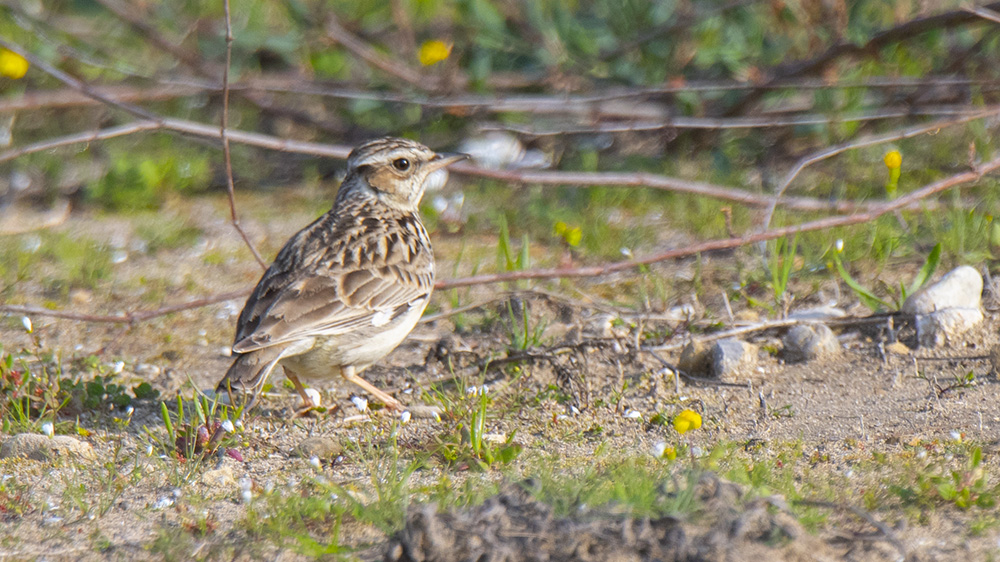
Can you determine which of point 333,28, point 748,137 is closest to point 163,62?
point 333,28

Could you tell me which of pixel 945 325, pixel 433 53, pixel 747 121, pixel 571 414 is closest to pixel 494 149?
pixel 433 53

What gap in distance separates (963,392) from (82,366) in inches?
185

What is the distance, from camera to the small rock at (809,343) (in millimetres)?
5484

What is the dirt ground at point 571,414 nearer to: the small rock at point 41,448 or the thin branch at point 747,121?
the small rock at point 41,448

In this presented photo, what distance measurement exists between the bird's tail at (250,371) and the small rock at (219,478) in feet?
1.39

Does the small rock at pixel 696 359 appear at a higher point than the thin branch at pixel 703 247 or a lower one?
lower

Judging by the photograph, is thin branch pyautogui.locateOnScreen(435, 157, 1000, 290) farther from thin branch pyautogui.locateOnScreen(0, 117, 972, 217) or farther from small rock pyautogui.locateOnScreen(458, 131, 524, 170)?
small rock pyautogui.locateOnScreen(458, 131, 524, 170)

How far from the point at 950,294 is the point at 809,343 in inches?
31.1

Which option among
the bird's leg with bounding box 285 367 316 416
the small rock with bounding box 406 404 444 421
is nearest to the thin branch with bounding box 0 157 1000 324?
the bird's leg with bounding box 285 367 316 416

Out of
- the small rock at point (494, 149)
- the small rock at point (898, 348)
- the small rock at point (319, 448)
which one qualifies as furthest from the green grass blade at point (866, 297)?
the small rock at point (494, 149)

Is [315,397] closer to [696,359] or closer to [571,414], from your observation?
[571,414]

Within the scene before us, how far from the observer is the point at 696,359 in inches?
216

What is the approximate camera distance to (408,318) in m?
5.59

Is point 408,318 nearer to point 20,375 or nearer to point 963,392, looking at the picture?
point 20,375
